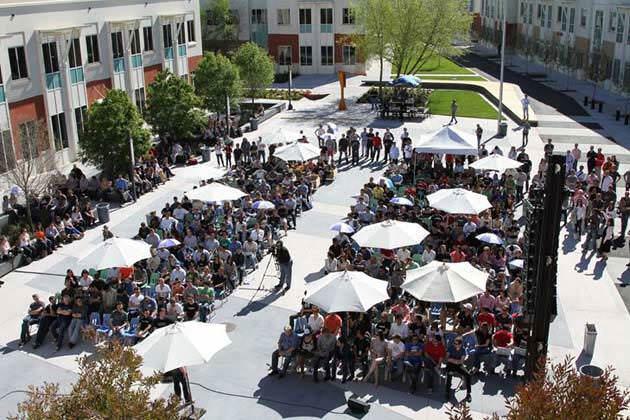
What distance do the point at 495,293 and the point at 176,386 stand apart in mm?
7971

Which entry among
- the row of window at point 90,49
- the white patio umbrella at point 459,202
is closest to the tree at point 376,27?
the row of window at point 90,49

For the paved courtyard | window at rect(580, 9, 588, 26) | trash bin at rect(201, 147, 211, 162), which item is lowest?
the paved courtyard

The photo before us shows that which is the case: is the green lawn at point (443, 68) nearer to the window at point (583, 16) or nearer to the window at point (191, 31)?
the window at point (583, 16)

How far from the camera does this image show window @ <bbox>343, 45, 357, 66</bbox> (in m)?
62.5

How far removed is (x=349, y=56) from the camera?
6288cm

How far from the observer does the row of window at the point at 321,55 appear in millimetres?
62688

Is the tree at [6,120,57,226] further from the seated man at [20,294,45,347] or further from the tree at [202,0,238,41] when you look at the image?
the tree at [202,0,238,41]

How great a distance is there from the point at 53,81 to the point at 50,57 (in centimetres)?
115

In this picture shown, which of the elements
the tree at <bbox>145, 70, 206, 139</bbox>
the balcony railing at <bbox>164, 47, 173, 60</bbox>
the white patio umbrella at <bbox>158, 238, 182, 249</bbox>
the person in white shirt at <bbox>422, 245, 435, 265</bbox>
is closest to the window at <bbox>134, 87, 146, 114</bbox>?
the balcony railing at <bbox>164, 47, 173, 60</bbox>

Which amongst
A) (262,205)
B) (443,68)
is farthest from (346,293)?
(443,68)

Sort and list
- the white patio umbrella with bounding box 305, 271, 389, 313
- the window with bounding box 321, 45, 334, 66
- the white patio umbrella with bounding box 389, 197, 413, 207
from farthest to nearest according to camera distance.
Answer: the window with bounding box 321, 45, 334, 66
the white patio umbrella with bounding box 389, 197, 413, 207
the white patio umbrella with bounding box 305, 271, 389, 313

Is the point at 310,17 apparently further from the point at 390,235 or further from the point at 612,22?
the point at 390,235

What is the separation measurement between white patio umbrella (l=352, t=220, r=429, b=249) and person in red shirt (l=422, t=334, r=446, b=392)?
4.25 metres

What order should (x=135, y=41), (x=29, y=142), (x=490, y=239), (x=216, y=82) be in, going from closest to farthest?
(x=490, y=239) < (x=29, y=142) < (x=216, y=82) < (x=135, y=41)
